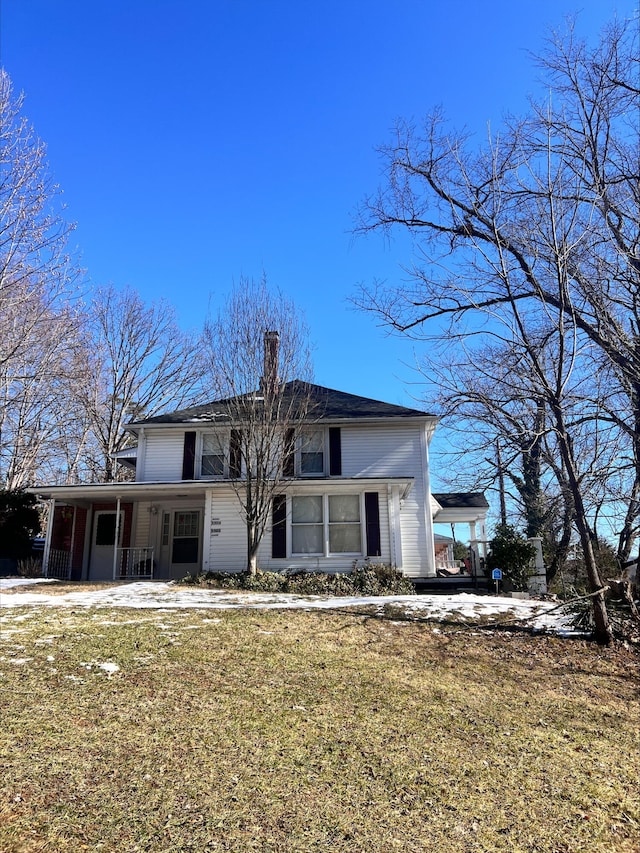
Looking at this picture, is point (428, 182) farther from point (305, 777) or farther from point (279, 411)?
point (305, 777)

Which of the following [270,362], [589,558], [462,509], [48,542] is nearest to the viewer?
[589,558]

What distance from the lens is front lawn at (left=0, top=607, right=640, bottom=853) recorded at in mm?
3641

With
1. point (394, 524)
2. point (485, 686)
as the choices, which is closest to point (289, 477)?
point (394, 524)

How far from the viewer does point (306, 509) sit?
1623 cm

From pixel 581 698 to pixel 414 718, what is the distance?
2316mm

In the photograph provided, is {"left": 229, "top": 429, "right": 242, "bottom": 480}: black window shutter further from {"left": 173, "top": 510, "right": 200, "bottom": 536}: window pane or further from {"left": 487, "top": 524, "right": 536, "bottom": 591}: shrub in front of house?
{"left": 487, "top": 524, "right": 536, "bottom": 591}: shrub in front of house

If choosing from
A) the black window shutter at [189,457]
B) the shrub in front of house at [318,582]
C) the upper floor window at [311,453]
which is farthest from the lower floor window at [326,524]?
the black window shutter at [189,457]

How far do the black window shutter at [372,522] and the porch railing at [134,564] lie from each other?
20.7 feet

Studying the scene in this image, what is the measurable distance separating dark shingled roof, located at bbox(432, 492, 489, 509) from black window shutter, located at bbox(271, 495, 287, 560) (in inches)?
346

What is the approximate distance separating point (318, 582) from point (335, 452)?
4.39 metres

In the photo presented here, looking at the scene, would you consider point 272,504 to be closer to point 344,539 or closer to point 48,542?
point 344,539

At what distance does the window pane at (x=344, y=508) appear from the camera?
16.1m

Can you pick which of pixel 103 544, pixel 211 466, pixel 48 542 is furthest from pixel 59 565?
pixel 211 466

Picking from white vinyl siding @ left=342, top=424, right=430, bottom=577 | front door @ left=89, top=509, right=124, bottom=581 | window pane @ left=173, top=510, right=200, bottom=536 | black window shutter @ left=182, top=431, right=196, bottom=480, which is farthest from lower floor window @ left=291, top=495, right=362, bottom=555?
front door @ left=89, top=509, right=124, bottom=581
